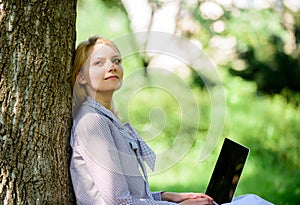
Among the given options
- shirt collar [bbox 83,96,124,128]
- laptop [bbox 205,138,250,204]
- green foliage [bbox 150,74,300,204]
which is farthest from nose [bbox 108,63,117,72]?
green foliage [bbox 150,74,300,204]

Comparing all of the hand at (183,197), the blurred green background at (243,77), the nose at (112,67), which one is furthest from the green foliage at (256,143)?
the nose at (112,67)

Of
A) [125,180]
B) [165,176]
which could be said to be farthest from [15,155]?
[165,176]

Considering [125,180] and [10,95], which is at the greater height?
[10,95]

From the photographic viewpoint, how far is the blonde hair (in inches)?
80.1

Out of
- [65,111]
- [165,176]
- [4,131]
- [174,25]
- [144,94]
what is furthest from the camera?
[174,25]

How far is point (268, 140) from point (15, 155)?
3.17 meters

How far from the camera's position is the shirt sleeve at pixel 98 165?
1871 millimetres

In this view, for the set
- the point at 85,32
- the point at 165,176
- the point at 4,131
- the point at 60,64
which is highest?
the point at 85,32

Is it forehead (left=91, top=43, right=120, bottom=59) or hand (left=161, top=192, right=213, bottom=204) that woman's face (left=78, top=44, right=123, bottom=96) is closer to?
forehead (left=91, top=43, right=120, bottom=59)

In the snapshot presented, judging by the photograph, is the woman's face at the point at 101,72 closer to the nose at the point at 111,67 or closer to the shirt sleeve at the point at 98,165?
the nose at the point at 111,67

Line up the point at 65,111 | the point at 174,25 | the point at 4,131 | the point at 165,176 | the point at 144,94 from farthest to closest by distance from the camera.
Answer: the point at 174,25 < the point at 144,94 < the point at 165,176 < the point at 65,111 < the point at 4,131

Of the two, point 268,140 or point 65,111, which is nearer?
point 65,111

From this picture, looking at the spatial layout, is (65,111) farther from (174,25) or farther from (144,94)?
(174,25)

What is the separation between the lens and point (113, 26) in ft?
16.2
